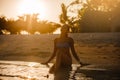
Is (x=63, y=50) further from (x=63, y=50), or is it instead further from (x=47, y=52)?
(x=47, y=52)

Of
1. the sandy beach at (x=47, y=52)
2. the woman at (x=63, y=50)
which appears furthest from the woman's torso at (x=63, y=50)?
the sandy beach at (x=47, y=52)

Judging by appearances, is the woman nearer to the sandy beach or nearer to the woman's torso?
the woman's torso

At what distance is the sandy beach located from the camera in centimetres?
911

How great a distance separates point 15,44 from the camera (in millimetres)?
22219

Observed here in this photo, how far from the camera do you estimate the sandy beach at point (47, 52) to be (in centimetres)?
911

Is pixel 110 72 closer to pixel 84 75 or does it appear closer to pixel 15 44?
pixel 84 75

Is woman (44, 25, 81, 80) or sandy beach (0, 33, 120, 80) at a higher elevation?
woman (44, 25, 81, 80)

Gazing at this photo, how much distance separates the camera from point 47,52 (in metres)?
18.4

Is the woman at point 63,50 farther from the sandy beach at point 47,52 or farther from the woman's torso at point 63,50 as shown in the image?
the sandy beach at point 47,52

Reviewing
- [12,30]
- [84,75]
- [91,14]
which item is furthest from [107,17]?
[84,75]

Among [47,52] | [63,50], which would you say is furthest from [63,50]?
[47,52]

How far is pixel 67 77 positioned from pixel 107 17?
2653 centimetres

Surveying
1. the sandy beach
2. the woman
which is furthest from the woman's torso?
the sandy beach

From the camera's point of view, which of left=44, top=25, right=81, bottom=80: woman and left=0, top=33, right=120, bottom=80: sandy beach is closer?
left=0, top=33, right=120, bottom=80: sandy beach
